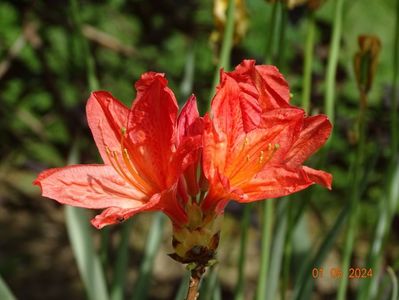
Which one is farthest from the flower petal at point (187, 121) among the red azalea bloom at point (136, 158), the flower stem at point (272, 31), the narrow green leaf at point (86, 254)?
the narrow green leaf at point (86, 254)

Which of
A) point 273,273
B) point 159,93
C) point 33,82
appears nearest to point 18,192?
point 33,82

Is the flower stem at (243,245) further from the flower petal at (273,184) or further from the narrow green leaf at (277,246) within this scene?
the flower petal at (273,184)

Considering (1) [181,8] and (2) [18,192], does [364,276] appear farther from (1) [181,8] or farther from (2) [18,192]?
(2) [18,192]

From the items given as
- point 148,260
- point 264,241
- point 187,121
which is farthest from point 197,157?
point 148,260

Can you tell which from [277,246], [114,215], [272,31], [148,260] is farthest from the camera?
[148,260]

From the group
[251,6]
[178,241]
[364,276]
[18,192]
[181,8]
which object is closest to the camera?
[178,241]

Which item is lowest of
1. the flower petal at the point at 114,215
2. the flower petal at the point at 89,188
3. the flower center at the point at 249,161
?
the flower petal at the point at 114,215

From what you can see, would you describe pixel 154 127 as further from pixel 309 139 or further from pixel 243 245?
pixel 243 245
